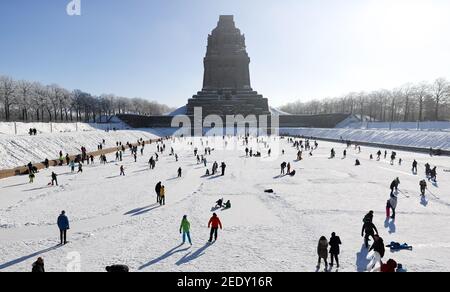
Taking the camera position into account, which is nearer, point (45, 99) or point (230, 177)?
point (230, 177)

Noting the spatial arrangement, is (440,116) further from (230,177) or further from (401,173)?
(230,177)

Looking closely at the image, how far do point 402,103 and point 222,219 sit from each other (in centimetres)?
9260

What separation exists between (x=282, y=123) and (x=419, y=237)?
75.4m

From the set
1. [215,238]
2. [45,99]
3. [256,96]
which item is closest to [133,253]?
[215,238]

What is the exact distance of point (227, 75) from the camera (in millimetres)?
94812

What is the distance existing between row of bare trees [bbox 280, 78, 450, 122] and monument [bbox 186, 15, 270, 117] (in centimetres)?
3493

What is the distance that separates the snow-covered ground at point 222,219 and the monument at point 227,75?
211 feet

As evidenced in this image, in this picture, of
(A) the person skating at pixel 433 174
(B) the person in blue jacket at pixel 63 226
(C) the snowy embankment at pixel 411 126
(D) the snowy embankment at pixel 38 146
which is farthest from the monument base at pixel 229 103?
(B) the person in blue jacket at pixel 63 226

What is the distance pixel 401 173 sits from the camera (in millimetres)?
22391

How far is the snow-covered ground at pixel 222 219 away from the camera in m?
8.24

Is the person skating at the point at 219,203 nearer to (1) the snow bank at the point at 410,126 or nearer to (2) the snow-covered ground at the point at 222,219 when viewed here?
(2) the snow-covered ground at the point at 222,219

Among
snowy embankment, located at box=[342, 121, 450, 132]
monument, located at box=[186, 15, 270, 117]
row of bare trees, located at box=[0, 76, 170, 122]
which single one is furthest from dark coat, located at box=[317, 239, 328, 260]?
monument, located at box=[186, 15, 270, 117]

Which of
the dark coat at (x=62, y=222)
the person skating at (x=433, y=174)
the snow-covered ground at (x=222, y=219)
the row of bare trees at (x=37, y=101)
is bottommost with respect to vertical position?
the snow-covered ground at (x=222, y=219)
